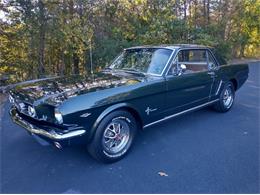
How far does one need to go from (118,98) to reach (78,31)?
6.04m

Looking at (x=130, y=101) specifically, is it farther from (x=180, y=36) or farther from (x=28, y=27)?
(x=180, y=36)

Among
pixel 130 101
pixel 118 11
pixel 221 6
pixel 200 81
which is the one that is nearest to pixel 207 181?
pixel 130 101

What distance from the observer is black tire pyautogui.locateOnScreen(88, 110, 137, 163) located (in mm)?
3285

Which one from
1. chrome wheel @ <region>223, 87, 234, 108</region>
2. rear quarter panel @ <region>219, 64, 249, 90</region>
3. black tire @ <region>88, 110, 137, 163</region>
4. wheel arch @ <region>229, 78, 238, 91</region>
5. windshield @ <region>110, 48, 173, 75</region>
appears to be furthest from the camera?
wheel arch @ <region>229, 78, 238, 91</region>

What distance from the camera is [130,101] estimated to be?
3.54 m

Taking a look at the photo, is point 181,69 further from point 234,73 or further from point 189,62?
point 234,73

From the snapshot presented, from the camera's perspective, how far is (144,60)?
14.2 feet

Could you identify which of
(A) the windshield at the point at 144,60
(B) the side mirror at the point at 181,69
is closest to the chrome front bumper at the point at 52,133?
(A) the windshield at the point at 144,60

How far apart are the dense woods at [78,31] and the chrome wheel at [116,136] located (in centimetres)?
561

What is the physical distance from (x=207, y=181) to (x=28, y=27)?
Answer: 24.0 ft

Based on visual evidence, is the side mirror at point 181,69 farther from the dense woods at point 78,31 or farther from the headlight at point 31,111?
the dense woods at point 78,31

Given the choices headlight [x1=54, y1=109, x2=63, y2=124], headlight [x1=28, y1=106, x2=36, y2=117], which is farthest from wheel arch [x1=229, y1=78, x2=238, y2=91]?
headlight [x1=28, y1=106, x2=36, y2=117]

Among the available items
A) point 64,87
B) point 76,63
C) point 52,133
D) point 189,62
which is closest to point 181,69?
point 189,62

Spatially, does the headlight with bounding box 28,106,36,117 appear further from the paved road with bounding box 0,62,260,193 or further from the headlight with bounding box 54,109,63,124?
the paved road with bounding box 0,62,260,193
